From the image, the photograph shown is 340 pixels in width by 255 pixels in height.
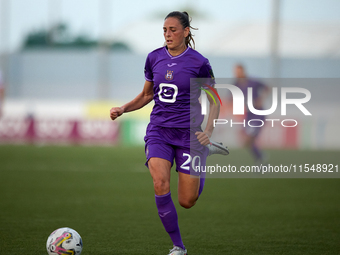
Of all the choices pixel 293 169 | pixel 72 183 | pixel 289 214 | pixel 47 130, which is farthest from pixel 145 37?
pixel 289 214

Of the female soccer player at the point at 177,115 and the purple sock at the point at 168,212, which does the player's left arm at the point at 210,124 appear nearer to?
the female soccer player at the point at 177,115

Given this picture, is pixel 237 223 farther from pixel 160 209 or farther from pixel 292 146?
pixel 292 146

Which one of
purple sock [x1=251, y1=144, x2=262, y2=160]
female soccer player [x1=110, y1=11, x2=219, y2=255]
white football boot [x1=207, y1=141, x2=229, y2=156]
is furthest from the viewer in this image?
purple sock [x1=251, y1=144, x2=262, y2=160]

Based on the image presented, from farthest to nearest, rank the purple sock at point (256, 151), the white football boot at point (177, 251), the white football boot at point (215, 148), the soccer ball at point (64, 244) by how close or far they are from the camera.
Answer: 1. the purple sock at point (256, 151)
2. the white football boot at point (215, 148)
3. the white football boot at point (177, 251)
4. the soccer ball at point (64, 244)

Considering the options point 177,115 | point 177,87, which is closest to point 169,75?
point 177,87

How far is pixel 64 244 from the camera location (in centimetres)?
448

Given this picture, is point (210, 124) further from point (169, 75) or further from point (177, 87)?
point (169, 75)

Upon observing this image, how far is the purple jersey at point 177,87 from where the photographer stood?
481 cm

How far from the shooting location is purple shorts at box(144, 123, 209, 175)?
15.8 feet

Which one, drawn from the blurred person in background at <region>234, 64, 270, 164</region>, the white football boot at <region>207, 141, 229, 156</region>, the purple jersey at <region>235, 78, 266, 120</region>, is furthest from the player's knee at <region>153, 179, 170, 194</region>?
the purple jersey at <region>235, 78, 266, 120</region>

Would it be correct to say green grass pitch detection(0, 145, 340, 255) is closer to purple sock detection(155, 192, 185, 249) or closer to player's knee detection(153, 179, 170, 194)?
purple sock detection(155, 192, 185, 249)

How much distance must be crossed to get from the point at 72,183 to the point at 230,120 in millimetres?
10153

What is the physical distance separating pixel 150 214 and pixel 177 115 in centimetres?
269

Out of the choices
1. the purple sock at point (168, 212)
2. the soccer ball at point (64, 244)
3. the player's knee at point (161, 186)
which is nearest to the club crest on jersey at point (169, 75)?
the player's knee at point (161, 186)
